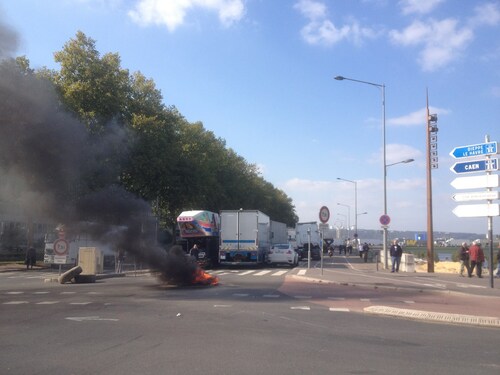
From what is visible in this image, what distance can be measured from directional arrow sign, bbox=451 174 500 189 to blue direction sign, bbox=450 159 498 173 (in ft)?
0.92

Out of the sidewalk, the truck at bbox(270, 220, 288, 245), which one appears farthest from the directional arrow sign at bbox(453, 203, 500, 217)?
the truck at bbox(270, 220, 288, 245)

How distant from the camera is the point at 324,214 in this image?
73.2 feet

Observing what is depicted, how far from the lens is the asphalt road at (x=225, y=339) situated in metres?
6.64

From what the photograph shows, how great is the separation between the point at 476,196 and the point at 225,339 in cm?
1287

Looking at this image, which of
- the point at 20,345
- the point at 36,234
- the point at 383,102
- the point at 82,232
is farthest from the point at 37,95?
the point at 36,234

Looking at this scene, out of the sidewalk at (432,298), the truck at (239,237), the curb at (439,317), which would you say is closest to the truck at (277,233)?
the truck at (239,237)

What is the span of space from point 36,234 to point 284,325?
151ft

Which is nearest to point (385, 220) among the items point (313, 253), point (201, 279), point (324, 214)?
point (324, 214)

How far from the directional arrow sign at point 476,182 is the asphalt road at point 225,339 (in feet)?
23.7

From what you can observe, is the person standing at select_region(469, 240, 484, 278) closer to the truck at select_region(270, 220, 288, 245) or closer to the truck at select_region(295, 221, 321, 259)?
the truck at select_region(270, 220, 288, 245)

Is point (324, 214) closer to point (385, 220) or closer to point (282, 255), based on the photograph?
point (385, 220)

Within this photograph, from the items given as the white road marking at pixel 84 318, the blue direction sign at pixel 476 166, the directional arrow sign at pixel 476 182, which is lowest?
the white road marking at pixel 84 318

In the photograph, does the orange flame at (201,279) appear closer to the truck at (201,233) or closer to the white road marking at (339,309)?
the white road marking at (339,309)

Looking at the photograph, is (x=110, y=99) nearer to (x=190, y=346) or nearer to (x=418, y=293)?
(x=418, y=293)
